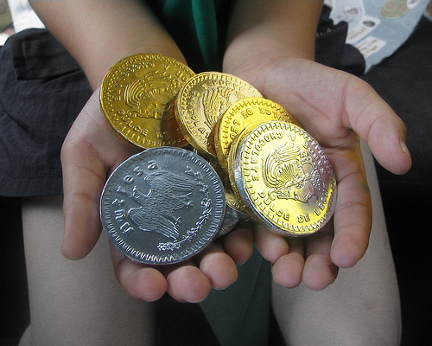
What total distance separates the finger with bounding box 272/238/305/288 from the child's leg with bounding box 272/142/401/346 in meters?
0.25

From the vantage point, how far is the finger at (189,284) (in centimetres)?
68

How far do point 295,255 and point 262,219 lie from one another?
92 mm

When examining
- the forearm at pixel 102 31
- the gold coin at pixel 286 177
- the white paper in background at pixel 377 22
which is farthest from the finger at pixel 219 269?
the white paper in background at pixel 377 22

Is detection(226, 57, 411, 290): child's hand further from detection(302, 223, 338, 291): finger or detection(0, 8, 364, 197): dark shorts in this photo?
detection(0, 8, 364, 197): dark shorts

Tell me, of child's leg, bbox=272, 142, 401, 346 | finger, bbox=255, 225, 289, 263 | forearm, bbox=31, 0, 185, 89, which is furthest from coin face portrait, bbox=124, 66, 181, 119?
child's leg, bbox=272, 142, 401, 346

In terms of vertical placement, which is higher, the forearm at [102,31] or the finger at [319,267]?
the forearm at [102,31]

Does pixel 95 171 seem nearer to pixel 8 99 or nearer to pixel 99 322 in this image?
pixel 99 322

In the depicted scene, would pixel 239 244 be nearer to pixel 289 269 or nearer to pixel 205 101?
pixel 289 269

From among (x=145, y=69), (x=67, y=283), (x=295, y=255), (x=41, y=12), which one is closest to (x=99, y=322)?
(x=67, y=283)

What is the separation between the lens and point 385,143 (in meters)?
0.69

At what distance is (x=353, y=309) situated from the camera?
3.06ft

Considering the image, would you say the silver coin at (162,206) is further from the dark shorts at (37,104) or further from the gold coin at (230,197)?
the dark shorts at (37,104)

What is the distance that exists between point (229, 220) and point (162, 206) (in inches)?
6.3

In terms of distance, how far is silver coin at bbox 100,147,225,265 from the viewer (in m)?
0.76
